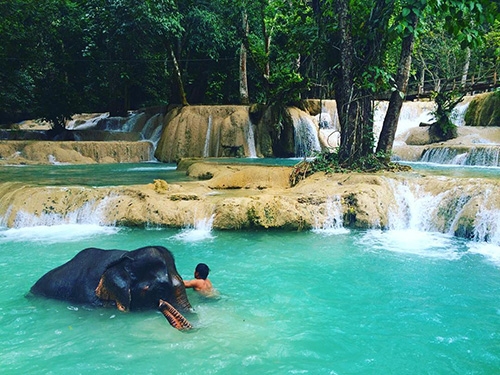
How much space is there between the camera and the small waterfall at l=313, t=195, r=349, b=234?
7867 millimetres

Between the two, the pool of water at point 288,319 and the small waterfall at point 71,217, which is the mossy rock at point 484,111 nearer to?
the pool of water at point 288,319

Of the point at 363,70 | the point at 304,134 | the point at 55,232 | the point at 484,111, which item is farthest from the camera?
the point at 484,111

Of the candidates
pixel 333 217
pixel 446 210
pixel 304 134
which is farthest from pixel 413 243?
pixel 304 134

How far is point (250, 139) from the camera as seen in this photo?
18.2 metres

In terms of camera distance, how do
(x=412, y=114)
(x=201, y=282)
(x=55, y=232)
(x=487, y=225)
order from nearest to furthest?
(x=201, y=282)
(x=487, y=225)
(x=55, y=232)
(x=412, y=114)

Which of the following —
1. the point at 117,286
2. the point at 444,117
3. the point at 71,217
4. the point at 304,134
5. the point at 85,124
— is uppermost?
the point at 444,117

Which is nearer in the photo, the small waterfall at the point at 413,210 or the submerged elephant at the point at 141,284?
the submerged elephant at the point at 141,284

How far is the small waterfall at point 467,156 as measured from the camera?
1226cm

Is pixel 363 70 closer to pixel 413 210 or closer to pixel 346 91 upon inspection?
pixel 346 91

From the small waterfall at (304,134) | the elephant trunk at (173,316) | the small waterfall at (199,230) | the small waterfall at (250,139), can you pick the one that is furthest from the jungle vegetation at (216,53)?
the elephant trunk at (173,316)

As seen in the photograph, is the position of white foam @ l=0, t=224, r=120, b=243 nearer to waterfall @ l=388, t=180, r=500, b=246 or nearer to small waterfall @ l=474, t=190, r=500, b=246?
waterfall @ l=388, t=180, r=500, b=246

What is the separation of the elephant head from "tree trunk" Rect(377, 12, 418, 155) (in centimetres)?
813

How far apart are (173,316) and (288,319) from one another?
3.72 feet

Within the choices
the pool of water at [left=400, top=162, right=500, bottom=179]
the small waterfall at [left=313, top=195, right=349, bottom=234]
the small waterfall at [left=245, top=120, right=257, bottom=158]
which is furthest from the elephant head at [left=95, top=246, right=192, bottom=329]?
the small waterfall at [left=245, top=120, right=257, bottom=158]
